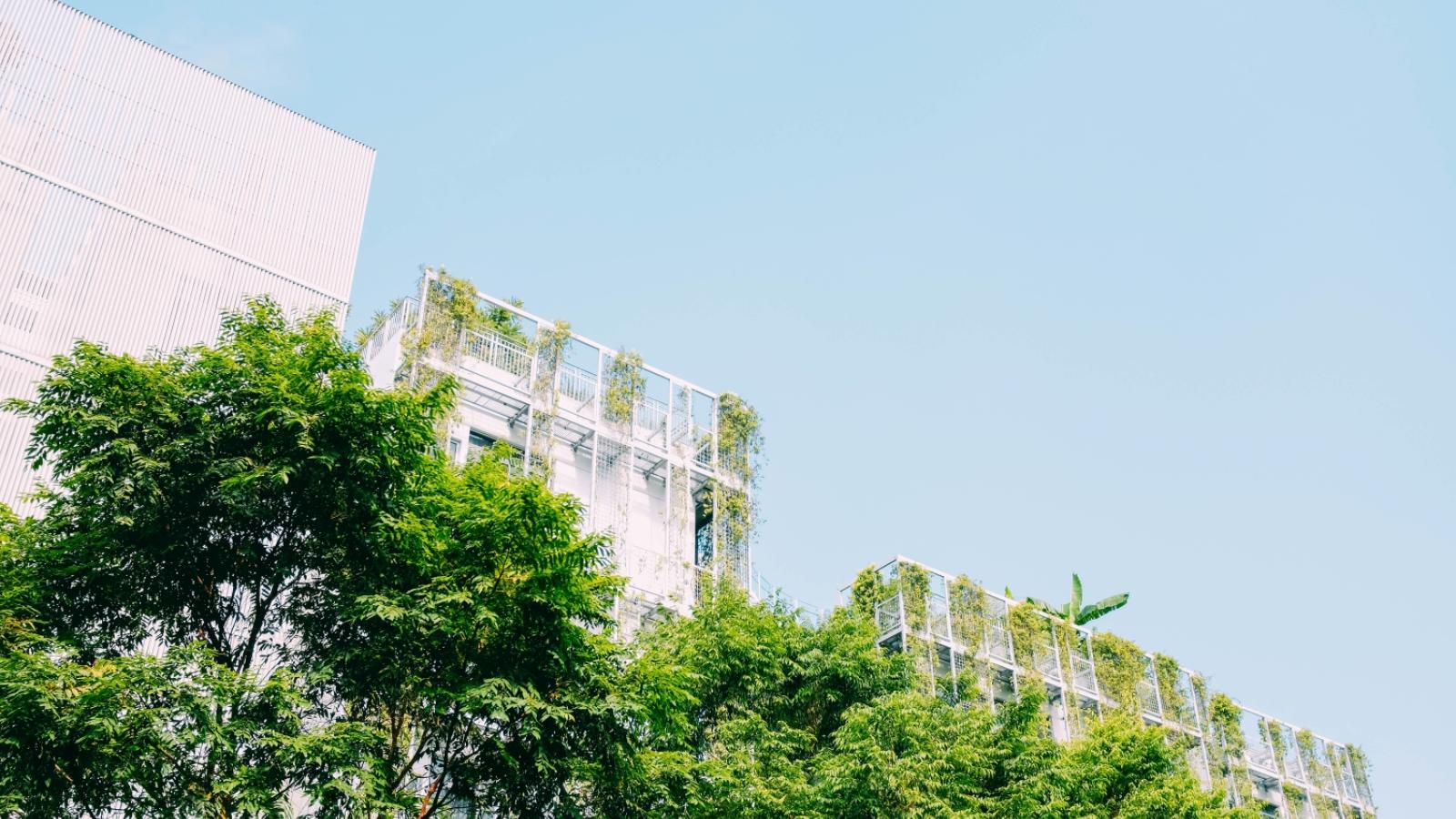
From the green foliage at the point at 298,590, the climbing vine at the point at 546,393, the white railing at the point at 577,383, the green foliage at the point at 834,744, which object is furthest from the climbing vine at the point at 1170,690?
the green foliage at the point at 298,590

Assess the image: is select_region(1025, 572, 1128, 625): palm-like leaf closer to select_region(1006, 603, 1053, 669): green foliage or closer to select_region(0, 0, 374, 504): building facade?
select_region(1006, 603, 1053, 669): green foliage

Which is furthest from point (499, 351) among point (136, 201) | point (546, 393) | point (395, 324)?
A: point (136, 201)

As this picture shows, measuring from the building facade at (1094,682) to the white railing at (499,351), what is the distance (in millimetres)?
10091

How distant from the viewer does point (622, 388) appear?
1098 inches

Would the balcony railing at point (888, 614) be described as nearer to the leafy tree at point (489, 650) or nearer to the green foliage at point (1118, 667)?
the green foliage at point (1118, 667)

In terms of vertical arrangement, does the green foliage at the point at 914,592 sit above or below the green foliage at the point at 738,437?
below

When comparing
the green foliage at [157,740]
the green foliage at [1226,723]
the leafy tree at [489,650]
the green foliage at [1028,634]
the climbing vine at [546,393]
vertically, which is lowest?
the green foliage at [157,740]

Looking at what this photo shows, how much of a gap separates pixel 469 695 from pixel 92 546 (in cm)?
423

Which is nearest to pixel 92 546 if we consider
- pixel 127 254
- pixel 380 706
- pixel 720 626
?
pixel 380 706

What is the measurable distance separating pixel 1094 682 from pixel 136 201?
2581 cm

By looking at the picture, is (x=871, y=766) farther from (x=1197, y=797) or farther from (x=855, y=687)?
(x=1197, y=797)

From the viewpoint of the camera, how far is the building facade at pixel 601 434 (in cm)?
2556

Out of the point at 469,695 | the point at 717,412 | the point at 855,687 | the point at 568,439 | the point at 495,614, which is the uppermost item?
the point at 717,412

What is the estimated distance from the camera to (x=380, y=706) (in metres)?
15.0
